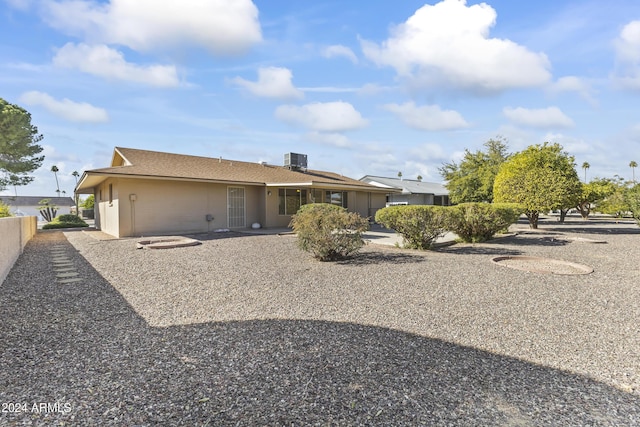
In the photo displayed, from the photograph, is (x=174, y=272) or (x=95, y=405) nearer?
(x=95, y=405)

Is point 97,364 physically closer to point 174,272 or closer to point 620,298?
point 174,272

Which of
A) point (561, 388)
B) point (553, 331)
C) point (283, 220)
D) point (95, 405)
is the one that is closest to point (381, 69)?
point (283, 220)

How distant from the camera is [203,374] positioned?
9.14ft

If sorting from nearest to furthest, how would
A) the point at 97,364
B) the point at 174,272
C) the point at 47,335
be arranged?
the point at 97,364, the point at 47,335, the point at 174,272

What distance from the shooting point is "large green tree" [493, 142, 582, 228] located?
14780 millimetres

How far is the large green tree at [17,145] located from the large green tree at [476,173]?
A: 1292 inches

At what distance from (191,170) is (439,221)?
38.1 ft

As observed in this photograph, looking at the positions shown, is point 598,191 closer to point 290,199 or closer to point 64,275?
point 290,199

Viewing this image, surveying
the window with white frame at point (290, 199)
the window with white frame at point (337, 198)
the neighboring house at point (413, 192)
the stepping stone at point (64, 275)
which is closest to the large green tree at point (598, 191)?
the neighboring house at point (413, 192)

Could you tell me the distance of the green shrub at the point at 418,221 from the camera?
9609mm

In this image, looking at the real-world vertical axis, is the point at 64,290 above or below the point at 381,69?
below

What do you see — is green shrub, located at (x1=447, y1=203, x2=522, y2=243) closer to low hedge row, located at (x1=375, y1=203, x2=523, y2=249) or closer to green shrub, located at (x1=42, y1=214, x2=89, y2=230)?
low hedge row, located at (x1=375, y1=203, x2=523, y2=249)

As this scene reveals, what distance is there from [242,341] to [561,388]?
2.85 metres

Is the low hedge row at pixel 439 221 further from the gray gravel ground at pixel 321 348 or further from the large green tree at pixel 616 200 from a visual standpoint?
the large green tree at pixel 616 200
